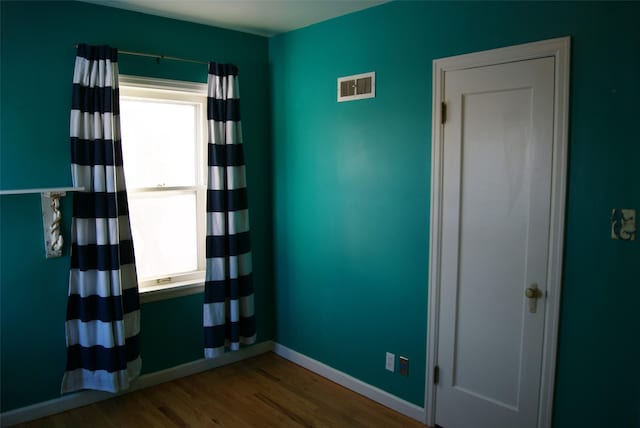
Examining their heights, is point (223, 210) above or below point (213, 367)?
above

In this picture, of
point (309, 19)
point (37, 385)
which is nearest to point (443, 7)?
point (309, 19)

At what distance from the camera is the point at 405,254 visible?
9.44 feet

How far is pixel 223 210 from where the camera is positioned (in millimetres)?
3400

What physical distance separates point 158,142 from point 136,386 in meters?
1.75

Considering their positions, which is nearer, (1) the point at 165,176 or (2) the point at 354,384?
(2) the point at 354,384

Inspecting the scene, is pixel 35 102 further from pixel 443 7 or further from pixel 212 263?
pixel 443 7

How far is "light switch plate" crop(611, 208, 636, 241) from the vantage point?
78.7 inches

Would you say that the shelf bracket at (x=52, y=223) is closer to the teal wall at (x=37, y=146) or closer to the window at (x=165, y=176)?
the teal wall at (x=37, y=146)

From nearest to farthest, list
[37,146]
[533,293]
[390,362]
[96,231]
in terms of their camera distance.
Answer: [533,293] → [37,146] → [96,231] → [390,362]

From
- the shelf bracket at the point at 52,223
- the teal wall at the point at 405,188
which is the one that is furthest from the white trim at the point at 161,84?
the shelf bracket at the point at 52,223

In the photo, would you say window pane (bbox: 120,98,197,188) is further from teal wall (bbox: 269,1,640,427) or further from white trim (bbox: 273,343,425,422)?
white trim (bbox: 273,343,425,422)

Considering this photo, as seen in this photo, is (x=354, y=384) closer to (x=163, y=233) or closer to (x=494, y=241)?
(x=494, y=241)

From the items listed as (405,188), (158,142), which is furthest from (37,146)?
(405,188)

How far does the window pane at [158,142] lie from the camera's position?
10.4 feet
